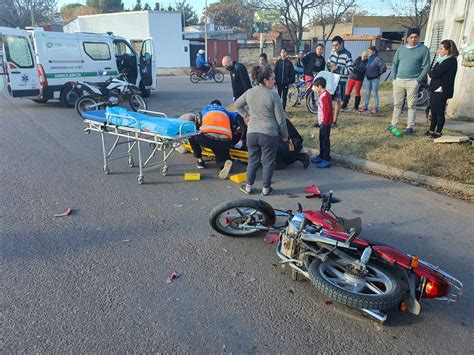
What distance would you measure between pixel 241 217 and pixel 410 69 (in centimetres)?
555

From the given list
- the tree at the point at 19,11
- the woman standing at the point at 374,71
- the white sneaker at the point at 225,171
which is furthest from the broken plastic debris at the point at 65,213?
the tree at the point at 19,11

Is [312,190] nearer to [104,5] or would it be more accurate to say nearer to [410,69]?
[410,69]

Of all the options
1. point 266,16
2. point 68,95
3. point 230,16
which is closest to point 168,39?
point 266,16

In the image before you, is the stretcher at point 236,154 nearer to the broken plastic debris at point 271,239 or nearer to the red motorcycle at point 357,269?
the broken plastic debris at point 271,239

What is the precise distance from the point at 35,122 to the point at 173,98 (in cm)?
653

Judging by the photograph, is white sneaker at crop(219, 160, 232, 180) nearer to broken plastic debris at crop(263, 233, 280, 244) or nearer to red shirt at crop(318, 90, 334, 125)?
red shirt at crop(318, 90, 334, 125)

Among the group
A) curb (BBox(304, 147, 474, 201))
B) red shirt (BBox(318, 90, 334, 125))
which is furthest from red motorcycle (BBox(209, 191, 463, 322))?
red shirt (BBox(318, 90, 334, 125))

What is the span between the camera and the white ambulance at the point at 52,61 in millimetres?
11875

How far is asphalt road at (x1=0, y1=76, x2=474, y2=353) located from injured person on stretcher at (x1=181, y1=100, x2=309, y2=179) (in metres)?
0.35

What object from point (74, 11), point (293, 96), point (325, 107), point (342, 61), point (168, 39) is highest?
point (74, 11)

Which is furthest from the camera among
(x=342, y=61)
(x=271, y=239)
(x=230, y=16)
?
(x=230, y=16)

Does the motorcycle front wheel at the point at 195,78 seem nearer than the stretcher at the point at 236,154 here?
No

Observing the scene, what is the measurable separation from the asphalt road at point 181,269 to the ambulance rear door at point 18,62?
7051mm

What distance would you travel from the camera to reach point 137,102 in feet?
40.1
